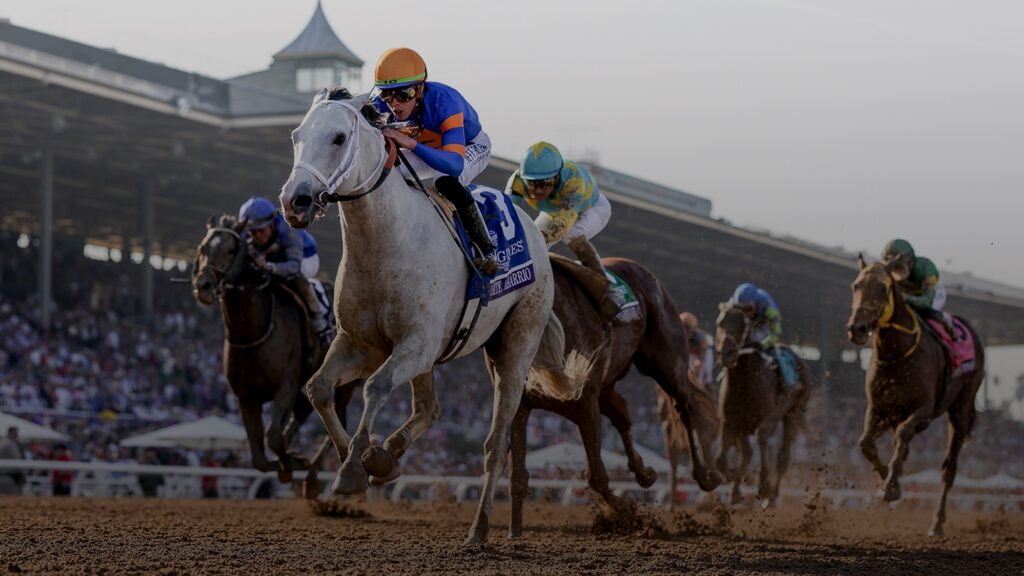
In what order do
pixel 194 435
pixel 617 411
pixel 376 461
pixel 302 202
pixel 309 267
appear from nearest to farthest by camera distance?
pixel 302 202 → pixel 376 461 → pixel 617 411 → pixel 309 267 → pixel 194 435

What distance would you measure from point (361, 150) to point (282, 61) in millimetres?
31344

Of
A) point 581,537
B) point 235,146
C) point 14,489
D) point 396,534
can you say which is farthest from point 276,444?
point 235,146

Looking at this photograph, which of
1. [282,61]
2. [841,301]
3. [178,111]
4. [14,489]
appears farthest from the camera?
[282,61]

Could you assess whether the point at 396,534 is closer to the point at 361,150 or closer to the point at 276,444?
the point at 276,444

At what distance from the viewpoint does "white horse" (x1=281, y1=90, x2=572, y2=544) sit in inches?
229

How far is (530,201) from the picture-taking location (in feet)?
29.0

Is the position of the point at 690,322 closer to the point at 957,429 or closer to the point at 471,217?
the point at 957,429

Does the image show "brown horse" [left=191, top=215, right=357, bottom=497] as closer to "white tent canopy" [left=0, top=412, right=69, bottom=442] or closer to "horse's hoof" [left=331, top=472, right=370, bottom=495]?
"horse's hoof" [left=331, top=472, right=370, bottom=495]

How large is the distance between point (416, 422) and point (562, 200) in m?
2.55

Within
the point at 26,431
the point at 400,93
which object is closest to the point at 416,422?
the point at 400,93

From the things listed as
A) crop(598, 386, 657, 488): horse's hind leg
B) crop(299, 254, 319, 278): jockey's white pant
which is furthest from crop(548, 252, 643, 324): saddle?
crop(299, 254, 319, 278): jockey's white pant

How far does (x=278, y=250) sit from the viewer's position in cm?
1059

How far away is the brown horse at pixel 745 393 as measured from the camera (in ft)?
41.4

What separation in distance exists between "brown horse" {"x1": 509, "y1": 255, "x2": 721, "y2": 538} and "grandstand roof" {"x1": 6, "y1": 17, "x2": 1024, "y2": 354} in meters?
7.69
